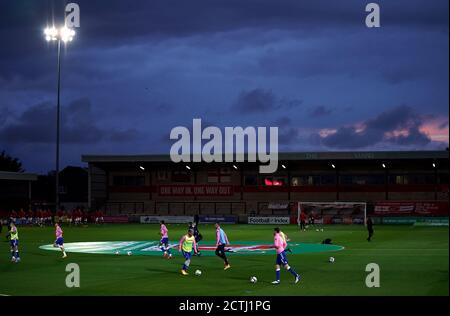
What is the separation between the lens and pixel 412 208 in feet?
280

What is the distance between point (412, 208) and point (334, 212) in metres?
A: 9.40

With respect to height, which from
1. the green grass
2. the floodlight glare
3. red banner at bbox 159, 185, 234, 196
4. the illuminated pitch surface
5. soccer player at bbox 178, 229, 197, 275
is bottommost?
the green grass

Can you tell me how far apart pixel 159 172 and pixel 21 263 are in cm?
6541

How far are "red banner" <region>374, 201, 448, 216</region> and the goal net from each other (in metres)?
2.39

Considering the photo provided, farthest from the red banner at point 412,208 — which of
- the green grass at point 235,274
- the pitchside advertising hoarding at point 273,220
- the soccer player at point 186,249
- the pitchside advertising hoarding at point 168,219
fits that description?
the soccer player at point 186,249

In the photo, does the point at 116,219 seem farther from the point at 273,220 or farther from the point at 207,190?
the point at 273,220

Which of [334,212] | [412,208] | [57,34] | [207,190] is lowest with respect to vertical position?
[334,212]

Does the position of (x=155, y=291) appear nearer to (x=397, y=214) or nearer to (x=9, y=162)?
(x=397, y=214)

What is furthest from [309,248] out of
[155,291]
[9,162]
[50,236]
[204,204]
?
[9,162]

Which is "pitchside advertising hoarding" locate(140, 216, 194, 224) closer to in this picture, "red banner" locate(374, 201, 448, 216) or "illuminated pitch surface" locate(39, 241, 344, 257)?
"red banner" locate(374, 201, 448, 216)

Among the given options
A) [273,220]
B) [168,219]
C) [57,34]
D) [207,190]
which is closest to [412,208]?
[273,220]

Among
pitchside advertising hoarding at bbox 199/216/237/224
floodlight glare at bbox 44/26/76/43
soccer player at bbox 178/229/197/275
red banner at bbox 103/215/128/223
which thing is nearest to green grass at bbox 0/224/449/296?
soccer player at bbox 178/229/197/275

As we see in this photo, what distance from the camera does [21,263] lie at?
121ft

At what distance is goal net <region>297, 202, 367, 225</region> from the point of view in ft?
275
